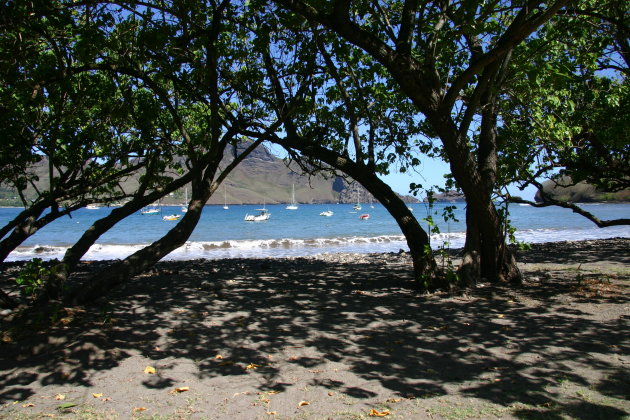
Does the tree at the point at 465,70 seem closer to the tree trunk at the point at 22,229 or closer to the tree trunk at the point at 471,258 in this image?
the tree trunk at the point at 471,258

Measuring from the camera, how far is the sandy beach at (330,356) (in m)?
3.87

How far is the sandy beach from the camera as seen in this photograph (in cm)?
387

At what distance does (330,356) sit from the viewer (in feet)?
16.5

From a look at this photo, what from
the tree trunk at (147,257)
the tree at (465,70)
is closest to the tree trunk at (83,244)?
the tree trunk at (147,257)

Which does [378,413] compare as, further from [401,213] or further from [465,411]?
[401,213]

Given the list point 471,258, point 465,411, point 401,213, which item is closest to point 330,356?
point 465,411

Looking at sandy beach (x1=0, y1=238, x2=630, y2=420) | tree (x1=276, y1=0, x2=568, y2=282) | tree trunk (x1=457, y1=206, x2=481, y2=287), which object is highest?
tree (x1=276, y1=0, x2=568, y2=282)

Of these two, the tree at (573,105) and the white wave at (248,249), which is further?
the white wave at (248,249)

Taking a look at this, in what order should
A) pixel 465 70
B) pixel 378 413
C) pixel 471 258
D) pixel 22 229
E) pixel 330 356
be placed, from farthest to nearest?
pixel 22 229 → pixel 471 258 → pixel 465 70 → pixel 330 356 → pixel 378 413

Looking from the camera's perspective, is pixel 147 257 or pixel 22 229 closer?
pixel 147 257

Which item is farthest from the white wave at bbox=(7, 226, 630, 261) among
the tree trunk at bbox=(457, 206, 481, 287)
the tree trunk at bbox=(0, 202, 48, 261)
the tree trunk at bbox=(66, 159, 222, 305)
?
the tree trunk at bbox=(457, 206, 481, 287)

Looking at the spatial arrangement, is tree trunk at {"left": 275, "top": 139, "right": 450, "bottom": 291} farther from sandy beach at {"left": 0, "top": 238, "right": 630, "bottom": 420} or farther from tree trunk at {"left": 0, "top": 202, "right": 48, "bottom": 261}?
tree trunk at {"left": 0, "top": 202, "right": 48, "bottom": 261}

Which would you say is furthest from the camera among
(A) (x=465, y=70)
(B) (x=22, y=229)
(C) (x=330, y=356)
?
(B) (x=22, y=229)

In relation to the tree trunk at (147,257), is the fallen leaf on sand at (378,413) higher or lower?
lower
